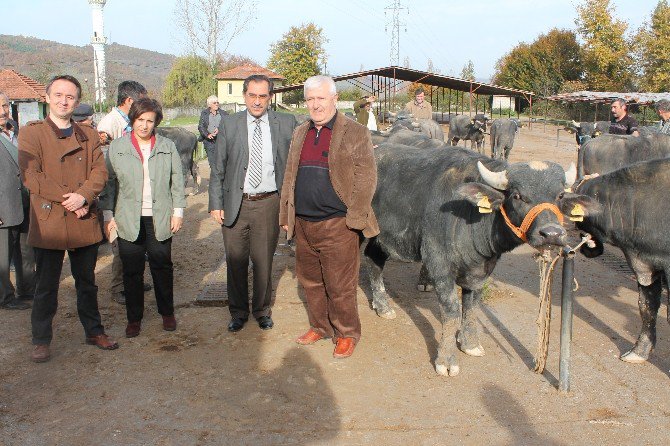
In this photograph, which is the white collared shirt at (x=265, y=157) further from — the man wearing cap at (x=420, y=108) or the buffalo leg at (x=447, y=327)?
the man wearing cap at (x=420, y=108)

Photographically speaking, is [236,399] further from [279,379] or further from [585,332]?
[585,332]

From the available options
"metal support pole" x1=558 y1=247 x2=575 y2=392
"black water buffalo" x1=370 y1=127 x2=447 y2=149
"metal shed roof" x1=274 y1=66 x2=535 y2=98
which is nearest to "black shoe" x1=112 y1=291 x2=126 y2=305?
"black water buffalo" x1=370 y1=127 x2=447 y2=149

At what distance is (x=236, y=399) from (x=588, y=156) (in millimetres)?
7590

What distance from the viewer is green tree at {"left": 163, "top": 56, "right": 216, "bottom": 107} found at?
58.9 meters

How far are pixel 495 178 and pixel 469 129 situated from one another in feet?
55.1

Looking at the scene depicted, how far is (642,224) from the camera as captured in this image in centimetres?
452

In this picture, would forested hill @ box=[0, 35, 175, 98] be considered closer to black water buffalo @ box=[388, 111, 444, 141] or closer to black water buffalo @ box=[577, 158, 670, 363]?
black water buffalo @ box=[388, 111, 444, 141]

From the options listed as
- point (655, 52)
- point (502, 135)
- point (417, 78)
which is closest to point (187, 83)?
point (417, 78)

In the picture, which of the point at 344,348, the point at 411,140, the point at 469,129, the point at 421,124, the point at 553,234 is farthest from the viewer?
the point at 469,129

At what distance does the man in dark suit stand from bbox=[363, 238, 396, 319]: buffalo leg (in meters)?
1.19

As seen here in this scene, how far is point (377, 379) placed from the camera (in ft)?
14.7

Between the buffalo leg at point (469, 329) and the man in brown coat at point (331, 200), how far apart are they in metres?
0.90

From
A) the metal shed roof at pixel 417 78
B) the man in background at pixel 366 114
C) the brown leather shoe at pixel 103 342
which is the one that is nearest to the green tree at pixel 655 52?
the metal shed roof at pixel 417 78

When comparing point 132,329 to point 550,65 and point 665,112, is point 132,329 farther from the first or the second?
point 550,65
